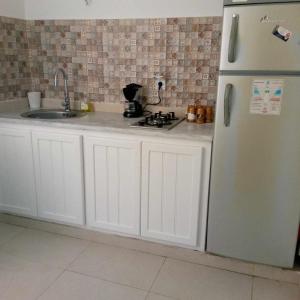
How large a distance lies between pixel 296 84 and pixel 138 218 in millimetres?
1303

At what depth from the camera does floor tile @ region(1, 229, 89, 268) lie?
210 cm

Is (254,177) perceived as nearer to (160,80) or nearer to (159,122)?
(159,122)

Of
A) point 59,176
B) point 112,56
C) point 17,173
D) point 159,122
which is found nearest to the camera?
point 159,122

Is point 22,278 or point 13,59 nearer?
point 22,278

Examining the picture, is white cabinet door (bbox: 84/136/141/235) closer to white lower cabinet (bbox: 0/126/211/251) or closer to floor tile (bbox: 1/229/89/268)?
white lower cabinet (bbox: 0/126/211/251)

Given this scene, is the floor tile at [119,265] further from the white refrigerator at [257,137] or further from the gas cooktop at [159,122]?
the gas cooktop at [159,122]

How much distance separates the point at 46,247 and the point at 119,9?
1.92 metres

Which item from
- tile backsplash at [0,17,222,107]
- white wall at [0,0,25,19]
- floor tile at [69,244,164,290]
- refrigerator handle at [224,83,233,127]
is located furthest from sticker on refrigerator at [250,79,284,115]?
white wall at [0,0,25,19]

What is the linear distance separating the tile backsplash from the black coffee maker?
0.47 feet

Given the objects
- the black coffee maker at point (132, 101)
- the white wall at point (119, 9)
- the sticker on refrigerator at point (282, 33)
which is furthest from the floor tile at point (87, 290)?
the white wall at point (119, 9)

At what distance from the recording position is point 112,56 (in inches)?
103

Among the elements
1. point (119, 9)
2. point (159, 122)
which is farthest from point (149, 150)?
point (119, 9)

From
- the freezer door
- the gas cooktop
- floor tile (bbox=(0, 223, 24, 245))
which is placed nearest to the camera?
the freezer door

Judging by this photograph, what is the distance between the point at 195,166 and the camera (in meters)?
1.95
